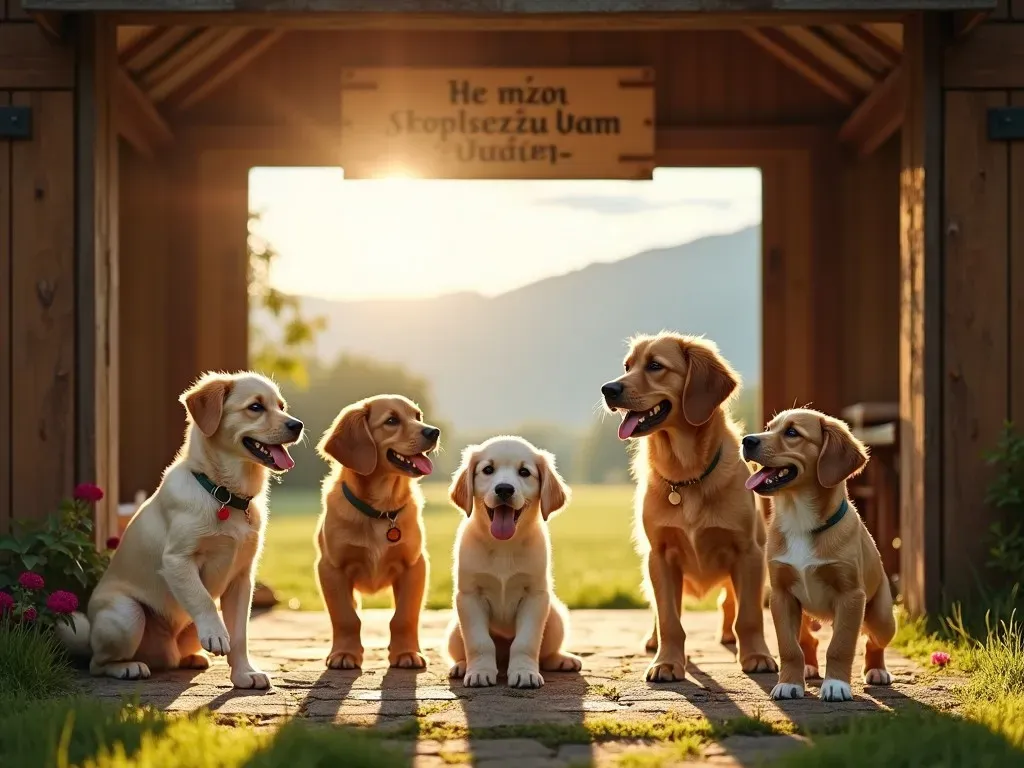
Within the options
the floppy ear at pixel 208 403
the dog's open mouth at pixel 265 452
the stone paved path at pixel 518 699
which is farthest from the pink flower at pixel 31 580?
the dog's open mouth at pixel 265 452

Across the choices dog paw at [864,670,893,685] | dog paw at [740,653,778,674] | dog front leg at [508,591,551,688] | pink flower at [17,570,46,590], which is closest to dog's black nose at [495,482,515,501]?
dog front leg at [508,591,551,688]

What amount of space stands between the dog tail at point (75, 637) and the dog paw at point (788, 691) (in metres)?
3.00

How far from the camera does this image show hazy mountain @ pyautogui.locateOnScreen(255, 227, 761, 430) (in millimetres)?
95125

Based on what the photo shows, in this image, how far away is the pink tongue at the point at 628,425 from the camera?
591cm

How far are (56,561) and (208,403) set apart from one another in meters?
1.41

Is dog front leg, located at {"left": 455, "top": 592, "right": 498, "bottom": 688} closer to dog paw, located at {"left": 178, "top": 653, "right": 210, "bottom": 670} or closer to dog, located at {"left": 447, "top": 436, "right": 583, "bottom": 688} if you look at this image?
dog, located at {"left": 447, "top": 436, "right": 583, "bottom": 688}

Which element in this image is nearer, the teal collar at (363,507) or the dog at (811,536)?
the dog at (811,536)

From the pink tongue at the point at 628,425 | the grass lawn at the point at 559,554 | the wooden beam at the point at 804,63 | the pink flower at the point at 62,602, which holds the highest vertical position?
the wooden beam at the point at 804,63

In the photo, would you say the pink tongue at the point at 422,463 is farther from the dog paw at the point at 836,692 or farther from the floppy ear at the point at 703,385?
the dog paw at the point at 836,692

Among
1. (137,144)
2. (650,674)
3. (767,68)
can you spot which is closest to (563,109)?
(767,68)

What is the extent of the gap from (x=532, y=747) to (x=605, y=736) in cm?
31

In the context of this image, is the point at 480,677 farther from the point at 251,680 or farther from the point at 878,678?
the point at 878,678

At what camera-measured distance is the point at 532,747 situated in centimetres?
416

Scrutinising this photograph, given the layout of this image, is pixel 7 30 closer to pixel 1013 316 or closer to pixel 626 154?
pixel 626 154
